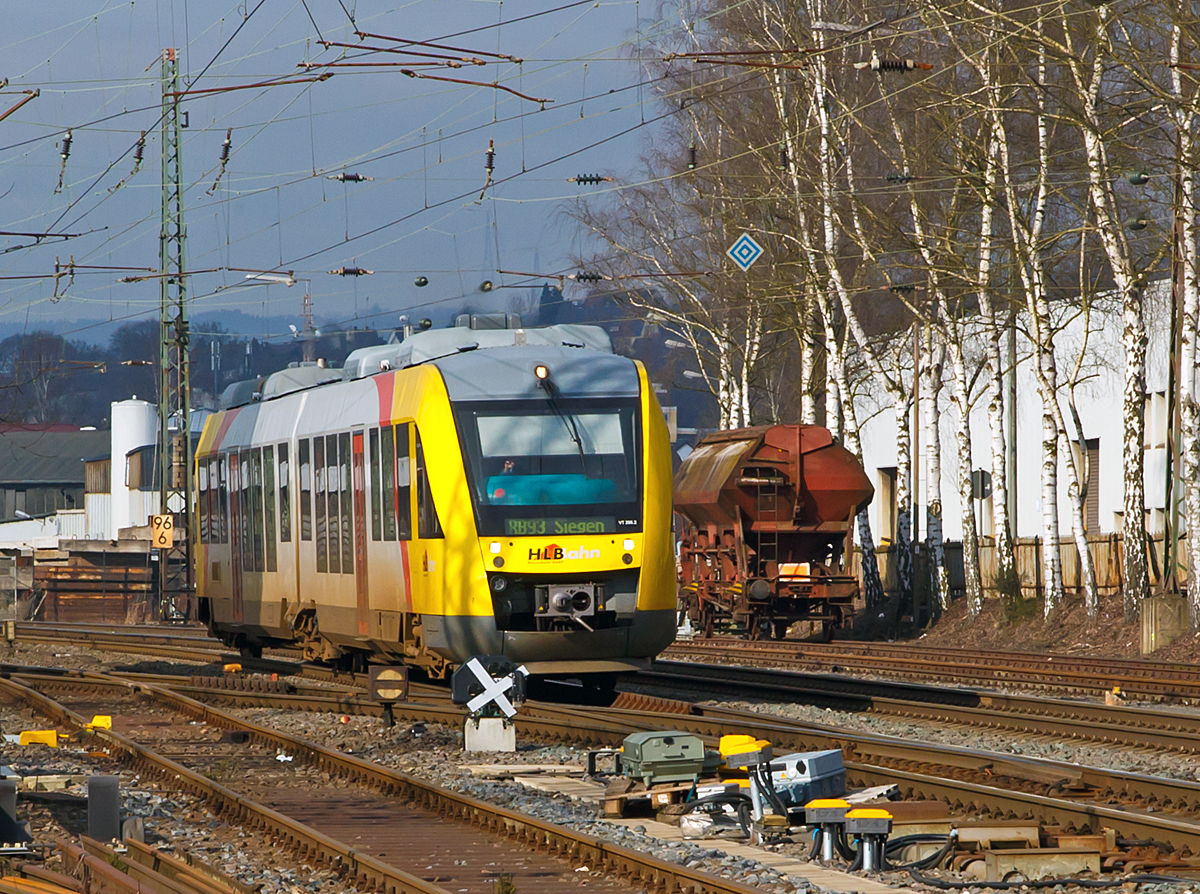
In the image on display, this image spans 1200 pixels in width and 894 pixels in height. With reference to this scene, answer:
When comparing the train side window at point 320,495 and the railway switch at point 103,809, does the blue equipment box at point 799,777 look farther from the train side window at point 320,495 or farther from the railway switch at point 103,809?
the train side window at point 320,495

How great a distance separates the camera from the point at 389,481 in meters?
17.1

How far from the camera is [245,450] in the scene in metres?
22.7

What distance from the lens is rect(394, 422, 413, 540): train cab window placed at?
16.5 meters

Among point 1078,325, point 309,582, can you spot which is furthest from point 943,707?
point 1078,325

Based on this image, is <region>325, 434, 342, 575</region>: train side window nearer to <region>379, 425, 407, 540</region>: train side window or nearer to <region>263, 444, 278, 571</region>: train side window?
<region>379, 425, 407, 540</region>: train side window

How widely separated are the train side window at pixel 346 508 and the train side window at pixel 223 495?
18.4ft

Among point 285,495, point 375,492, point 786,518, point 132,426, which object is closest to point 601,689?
point 375,492

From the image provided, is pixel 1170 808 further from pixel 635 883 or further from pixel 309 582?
pixel 309 582

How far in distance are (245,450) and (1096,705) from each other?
11534 millimetres

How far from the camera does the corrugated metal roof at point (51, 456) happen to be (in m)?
103

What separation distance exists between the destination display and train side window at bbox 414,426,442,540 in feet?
2.32

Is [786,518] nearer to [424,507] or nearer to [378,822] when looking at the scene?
[424,507]

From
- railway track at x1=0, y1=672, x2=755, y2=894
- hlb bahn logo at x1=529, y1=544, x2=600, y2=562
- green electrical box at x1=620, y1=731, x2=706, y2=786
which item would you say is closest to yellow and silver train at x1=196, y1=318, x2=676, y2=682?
hlb bahn logo at x1=529, y1=544, x2=600, y2=562

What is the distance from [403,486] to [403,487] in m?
0.02
